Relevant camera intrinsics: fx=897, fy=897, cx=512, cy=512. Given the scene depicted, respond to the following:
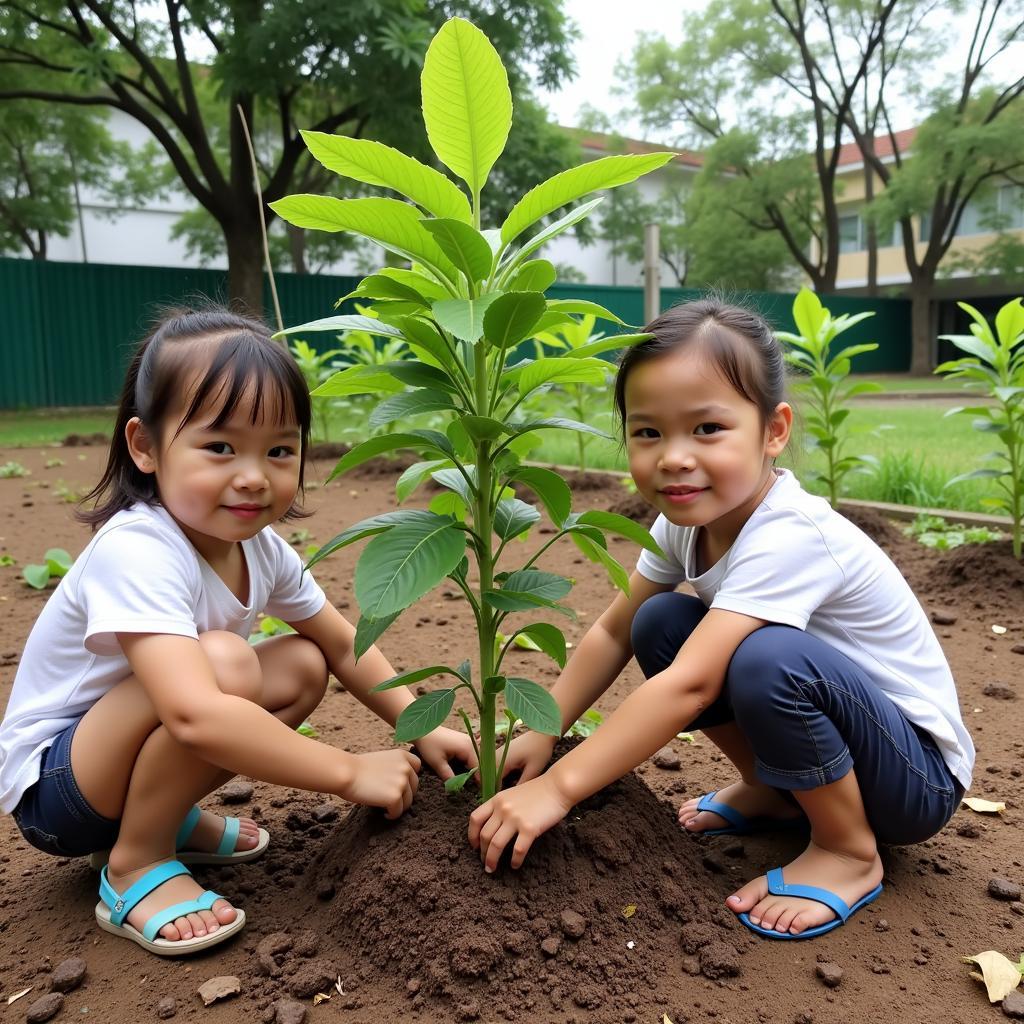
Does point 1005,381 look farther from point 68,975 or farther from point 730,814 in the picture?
point 68,975

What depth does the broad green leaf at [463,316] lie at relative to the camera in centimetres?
124

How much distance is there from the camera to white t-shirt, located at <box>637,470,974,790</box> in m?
1.63

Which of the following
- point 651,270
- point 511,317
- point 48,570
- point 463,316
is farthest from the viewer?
point 651,270

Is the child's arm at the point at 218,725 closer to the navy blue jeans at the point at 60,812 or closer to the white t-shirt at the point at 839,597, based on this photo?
the navy blue jeans at the point at 60,812

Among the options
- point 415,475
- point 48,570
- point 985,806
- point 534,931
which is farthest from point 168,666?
point 48,570

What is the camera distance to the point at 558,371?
5.16ft

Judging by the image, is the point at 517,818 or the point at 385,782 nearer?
the point at 517,818

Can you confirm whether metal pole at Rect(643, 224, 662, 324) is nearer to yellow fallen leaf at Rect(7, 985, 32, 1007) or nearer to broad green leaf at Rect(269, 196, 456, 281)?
broad green leaf at Rect(269, 196, 456, 281)

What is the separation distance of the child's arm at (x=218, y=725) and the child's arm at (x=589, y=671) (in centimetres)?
37

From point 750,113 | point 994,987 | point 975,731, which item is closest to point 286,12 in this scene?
point 975,731

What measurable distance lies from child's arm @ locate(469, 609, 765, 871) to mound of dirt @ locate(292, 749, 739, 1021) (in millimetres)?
86

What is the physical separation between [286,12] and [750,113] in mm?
20792

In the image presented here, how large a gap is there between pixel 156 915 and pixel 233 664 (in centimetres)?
45

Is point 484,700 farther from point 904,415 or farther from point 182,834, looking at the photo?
point 904,415
